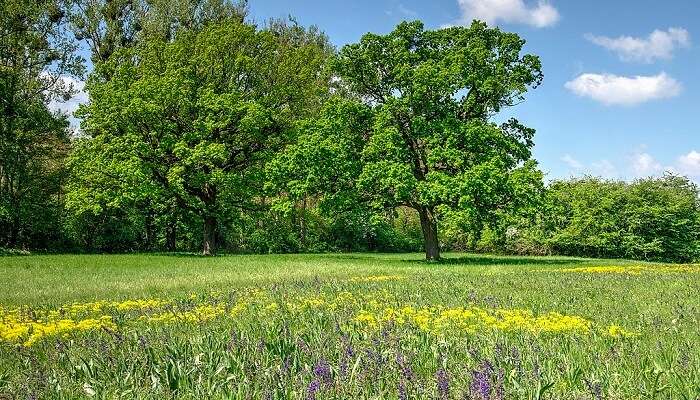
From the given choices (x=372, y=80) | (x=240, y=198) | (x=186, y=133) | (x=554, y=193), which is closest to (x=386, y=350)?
(x=554, y=193)

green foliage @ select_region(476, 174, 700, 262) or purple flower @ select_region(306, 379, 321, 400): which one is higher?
green foliage @ select_region(476, 174, 700, 262)

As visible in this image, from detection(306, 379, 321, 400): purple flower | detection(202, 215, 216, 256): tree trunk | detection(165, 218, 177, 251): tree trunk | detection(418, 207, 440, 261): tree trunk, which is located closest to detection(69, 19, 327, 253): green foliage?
detection(202, 215, 216, 256): tree trunk

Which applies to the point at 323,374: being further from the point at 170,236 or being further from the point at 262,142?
the point at 170,236

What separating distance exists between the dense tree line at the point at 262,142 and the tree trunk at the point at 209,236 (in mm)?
186

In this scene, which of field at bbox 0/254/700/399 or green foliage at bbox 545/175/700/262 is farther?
green foliage at bbox 545/175/700/262

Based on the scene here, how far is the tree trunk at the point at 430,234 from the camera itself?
116 ft

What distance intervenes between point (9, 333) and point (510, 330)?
6720mm

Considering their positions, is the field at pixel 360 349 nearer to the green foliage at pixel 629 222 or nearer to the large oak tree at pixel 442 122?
the large oak tree at pixel 442 122

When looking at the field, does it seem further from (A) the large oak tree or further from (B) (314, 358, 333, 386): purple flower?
(A) the large oak tree

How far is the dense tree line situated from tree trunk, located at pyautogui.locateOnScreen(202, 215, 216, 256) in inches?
7.3

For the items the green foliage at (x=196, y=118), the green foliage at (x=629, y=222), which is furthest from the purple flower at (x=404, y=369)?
the green foliage at (x=629, y=222)

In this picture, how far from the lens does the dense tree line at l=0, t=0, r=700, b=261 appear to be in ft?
107

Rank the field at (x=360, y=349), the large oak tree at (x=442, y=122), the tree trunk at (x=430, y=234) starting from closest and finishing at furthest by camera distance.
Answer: the field at (x=360, y=349) → the large oak tree at (x=442, y=122) → the tree trunk at (x=430, y=234)

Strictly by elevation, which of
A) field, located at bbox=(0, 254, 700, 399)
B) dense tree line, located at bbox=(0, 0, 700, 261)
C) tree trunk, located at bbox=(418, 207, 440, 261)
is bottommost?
field, located at bbox=(0, 254, 700, 399)
